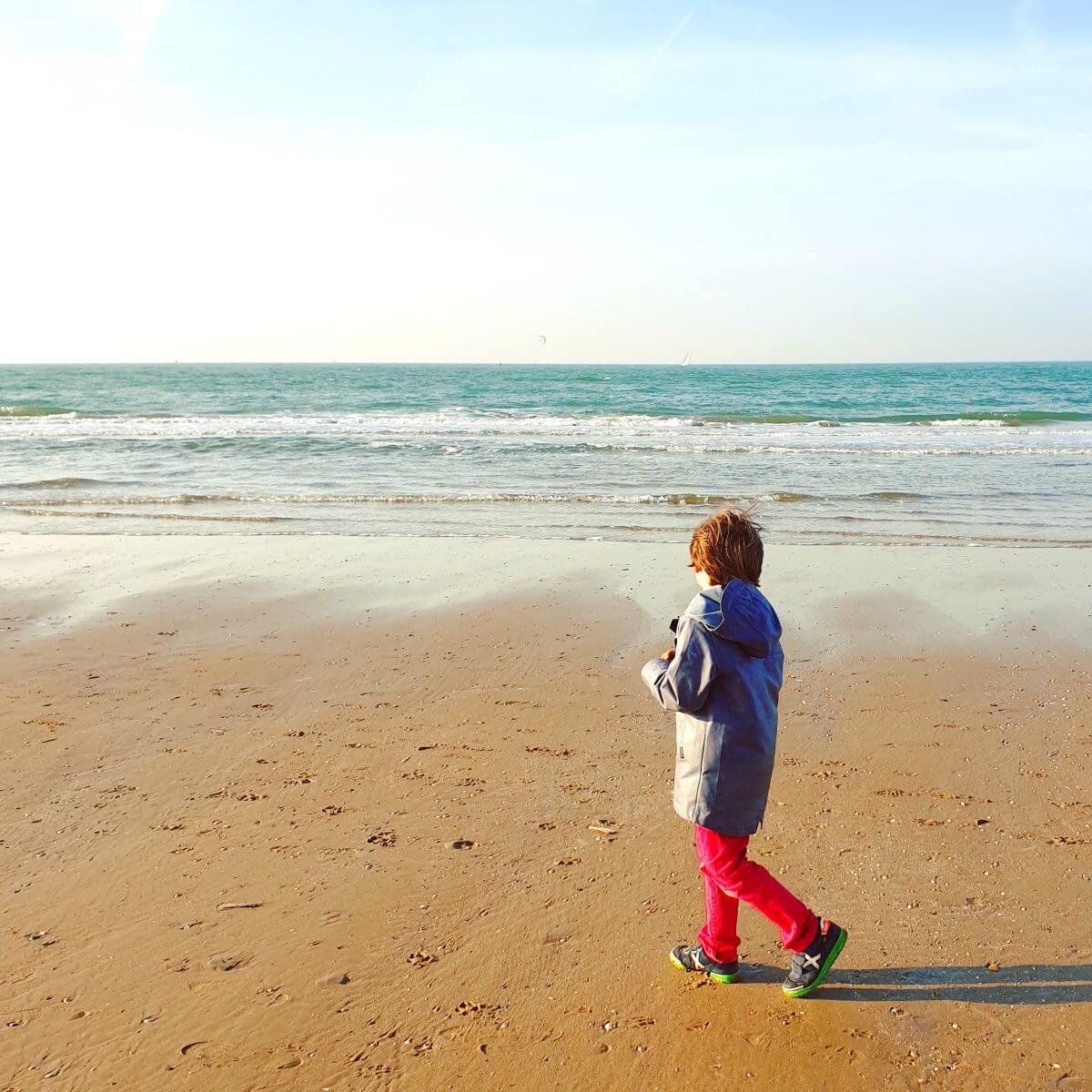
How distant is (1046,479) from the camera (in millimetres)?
15531

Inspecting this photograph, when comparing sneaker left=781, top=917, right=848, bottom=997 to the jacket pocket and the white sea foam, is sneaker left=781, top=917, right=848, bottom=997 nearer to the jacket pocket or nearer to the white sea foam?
the jacket pocket

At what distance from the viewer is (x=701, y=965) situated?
2.96 meters

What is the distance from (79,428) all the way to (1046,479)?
85.7 ft

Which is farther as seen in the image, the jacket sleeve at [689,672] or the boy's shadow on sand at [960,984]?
the boy's shadow on sand at [960,984]

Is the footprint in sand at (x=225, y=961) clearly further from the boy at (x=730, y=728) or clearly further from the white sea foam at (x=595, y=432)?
the white sea foam at (x=595, y=432)

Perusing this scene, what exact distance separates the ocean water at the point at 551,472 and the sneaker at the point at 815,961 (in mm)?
3450

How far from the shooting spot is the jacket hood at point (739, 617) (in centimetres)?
267

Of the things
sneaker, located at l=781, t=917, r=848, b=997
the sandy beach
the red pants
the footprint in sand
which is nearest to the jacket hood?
the red pants

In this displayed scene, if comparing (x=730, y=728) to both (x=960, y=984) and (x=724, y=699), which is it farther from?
(x=960, y=984)

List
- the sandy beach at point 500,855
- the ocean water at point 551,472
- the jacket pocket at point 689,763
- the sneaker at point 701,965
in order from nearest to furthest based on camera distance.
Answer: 1. the sandy beach at point 500,855
2. the jacket pocket at point 689,763
3. the sneaker at point 701,965
4. the ocean water at point 551,472

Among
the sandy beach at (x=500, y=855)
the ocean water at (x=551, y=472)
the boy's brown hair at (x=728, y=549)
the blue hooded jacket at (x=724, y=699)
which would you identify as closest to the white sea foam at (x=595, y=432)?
the ocean water at (x=551, y=472)

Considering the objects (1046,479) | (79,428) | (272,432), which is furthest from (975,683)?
(79,428)

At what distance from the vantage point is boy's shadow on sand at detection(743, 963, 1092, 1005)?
2.82 m

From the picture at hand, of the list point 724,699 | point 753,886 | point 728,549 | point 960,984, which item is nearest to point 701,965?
point 753,886
